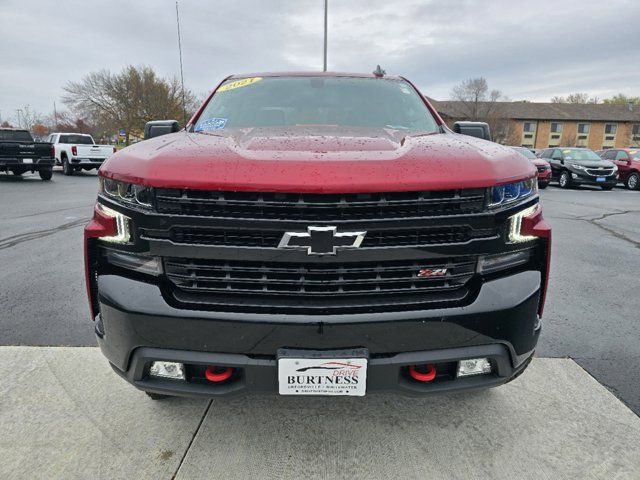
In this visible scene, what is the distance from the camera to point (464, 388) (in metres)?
1.75

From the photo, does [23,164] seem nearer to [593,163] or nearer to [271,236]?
[271,236]

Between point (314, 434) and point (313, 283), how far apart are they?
93cm

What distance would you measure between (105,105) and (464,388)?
54456 mm

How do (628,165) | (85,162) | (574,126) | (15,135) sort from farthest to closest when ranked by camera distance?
(574,126) < (85,162) < (628,165) < (15,135)

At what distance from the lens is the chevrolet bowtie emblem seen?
1604 millimetres

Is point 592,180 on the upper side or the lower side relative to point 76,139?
lower

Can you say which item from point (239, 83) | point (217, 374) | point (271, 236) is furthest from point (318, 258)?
point (239, 83)

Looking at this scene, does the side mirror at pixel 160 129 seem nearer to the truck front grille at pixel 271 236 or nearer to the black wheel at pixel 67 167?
the truck front grille at pixel 271 236

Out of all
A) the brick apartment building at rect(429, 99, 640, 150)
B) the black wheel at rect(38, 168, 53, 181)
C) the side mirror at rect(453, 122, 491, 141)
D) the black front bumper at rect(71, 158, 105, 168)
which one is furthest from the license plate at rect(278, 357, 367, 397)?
the brick apartment building at rect(429, 99, 640, 150)

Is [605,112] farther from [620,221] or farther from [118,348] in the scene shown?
[118,348]

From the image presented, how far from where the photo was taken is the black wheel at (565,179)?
57.5ft

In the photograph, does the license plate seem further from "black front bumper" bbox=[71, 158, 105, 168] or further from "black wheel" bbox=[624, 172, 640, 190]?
"black wheel" bbox=[624, 172, 640, 190]

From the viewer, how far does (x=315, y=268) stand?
1.67 m

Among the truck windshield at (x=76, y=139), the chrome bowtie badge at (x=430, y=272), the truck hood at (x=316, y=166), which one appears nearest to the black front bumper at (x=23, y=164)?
the truck windshield at (x=76, y=139)
